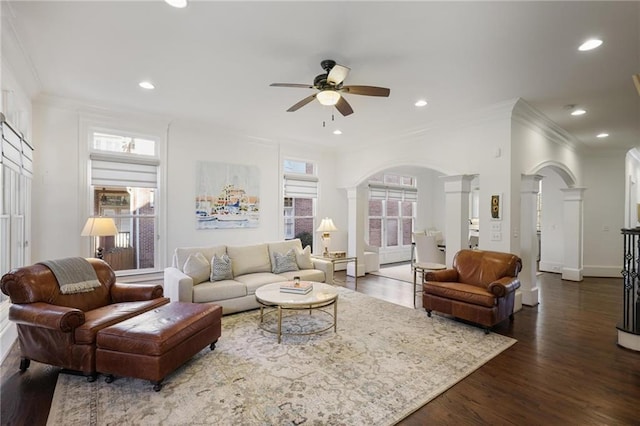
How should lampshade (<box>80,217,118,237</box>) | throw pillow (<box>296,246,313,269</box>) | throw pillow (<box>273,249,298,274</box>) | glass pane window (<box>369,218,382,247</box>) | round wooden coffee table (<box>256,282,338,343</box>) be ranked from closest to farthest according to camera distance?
round wooden coffee table (<box>256,282,338,343</box>), lampshade (<box>80,217,118,237</box>), throw pillow (<box>273,249,298,274</box>), throw pillow (<box>296,246,313,269</box>), glass pane window (<box>369,218,382,247</box>)

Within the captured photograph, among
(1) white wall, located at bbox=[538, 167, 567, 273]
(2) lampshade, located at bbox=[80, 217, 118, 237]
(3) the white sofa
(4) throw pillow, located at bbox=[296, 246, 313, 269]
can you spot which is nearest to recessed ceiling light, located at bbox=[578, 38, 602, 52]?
(3) the white sofa

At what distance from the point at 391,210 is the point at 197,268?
21.3 feet

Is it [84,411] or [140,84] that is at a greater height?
[140,84]

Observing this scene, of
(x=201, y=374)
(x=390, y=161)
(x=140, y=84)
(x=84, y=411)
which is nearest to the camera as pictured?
(x=84, y=411)

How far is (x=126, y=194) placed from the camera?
197 inches

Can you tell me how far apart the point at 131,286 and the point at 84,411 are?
58.0 inches

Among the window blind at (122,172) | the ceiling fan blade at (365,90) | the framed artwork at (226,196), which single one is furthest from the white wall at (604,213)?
the window blind at (122,172)

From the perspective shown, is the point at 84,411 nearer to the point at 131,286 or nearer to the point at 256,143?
the point at 131,286

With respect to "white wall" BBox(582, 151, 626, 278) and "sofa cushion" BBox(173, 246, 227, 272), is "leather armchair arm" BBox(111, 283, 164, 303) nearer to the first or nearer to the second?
"sofa cushion" BBox(173, 246, 227, 272)

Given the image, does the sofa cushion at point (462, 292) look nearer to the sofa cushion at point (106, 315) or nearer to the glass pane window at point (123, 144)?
the sofa cushion at point (106, 315)

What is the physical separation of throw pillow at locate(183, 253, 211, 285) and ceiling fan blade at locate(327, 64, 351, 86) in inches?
117

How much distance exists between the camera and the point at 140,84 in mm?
3854

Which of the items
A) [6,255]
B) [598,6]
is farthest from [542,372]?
[6,255]

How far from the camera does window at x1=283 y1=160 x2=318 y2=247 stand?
22.8 feet
